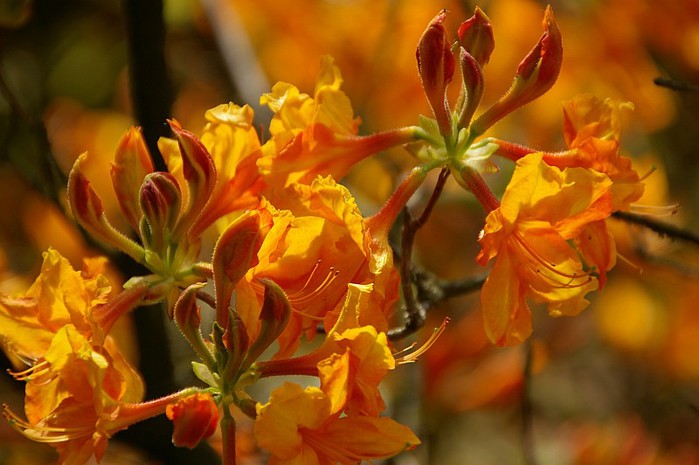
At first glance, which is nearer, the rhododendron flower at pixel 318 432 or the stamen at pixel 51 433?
the rhododendron flower at pixel 318 432

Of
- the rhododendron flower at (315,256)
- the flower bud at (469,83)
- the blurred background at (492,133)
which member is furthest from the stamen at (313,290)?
the blurred background at (492,133)

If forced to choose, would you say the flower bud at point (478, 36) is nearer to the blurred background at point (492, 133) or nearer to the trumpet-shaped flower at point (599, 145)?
the trumpet-shaped flower at point (599, 145)

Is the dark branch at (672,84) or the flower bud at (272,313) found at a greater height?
the flower bud at (272,313)

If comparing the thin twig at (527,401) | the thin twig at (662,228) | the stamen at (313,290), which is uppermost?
the stamen at (313,290)

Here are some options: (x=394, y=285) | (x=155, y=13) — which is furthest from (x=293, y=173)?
(x=155, y=13)

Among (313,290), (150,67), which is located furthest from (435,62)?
(150,67)

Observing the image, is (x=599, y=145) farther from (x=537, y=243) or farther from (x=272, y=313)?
(x=272, y=313)

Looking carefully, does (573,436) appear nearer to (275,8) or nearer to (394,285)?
(275,8)
